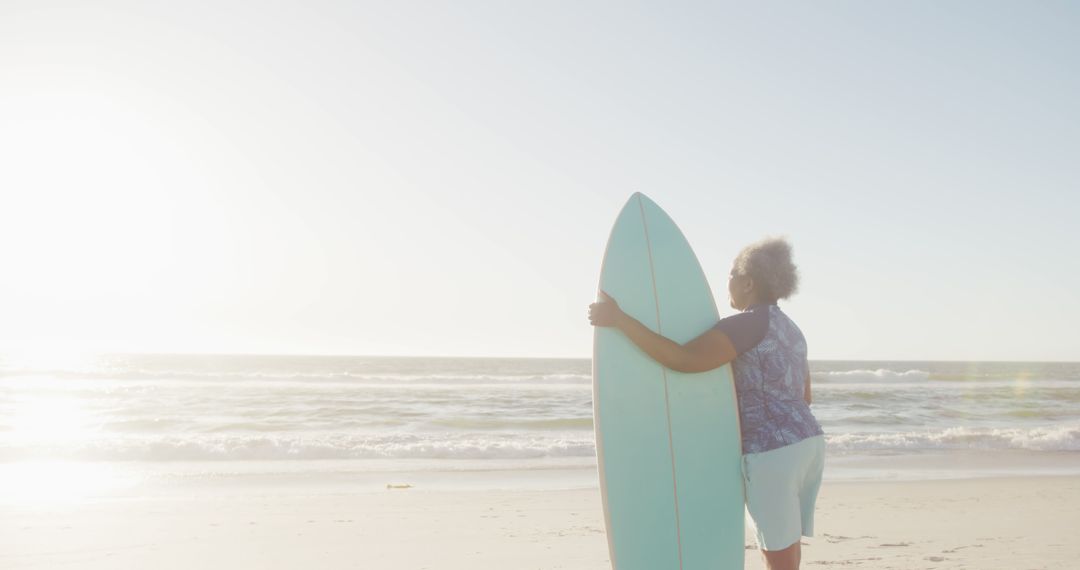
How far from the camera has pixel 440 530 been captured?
4.86 metres

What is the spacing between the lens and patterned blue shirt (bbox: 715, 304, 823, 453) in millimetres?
2070

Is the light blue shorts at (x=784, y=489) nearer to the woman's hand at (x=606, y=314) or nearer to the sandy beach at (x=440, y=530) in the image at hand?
the woman's hand at (x=606, y=314)

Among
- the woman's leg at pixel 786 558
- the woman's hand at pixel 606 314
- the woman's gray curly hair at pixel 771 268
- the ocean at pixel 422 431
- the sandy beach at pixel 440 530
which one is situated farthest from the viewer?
the ocean at pixel 422 431

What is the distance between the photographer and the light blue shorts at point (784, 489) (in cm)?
203

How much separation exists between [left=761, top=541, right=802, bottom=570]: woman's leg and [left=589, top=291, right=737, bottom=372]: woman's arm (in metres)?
0.52

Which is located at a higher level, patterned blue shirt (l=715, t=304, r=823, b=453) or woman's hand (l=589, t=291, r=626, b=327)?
woman's hand (l=589, t=291, r=626, b=327)

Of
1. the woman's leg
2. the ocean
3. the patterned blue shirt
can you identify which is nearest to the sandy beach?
the ocean

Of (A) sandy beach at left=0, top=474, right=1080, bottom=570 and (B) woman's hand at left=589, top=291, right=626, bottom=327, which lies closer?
(B) woman's hand at left=589, top=291, right=626, bottom=327

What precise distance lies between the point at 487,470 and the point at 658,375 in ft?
18.6

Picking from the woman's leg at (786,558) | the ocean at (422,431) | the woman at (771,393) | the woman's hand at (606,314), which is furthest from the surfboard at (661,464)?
the ocean at (422,431)

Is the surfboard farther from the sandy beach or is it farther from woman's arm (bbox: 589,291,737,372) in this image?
the sandy beach

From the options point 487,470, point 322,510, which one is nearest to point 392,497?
point 322,510

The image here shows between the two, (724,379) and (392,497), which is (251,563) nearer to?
(392,497)

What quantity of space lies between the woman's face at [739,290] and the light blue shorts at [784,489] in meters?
0.42
